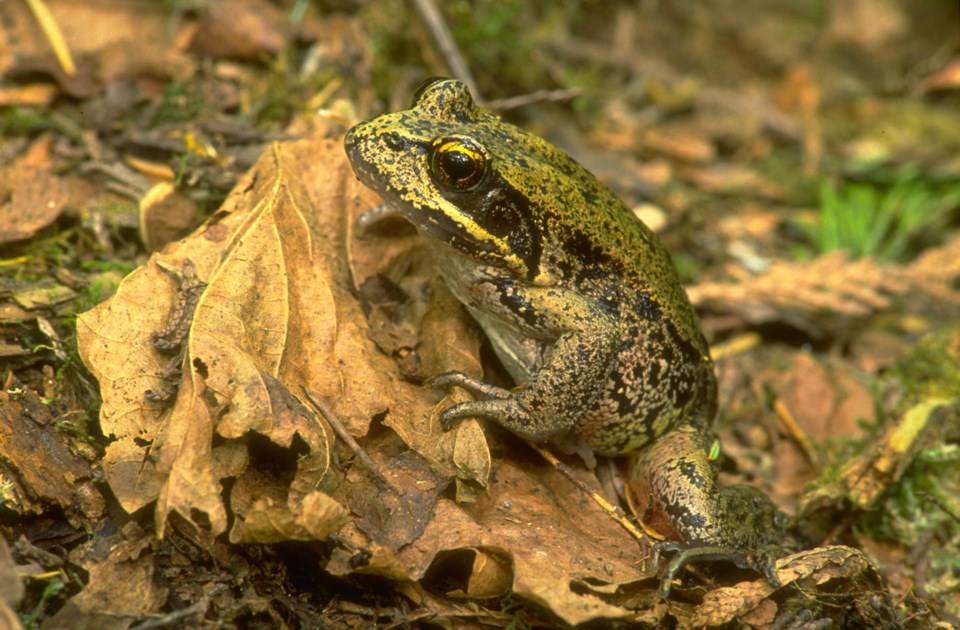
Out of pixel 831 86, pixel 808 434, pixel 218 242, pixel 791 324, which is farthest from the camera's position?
pixel 831 86

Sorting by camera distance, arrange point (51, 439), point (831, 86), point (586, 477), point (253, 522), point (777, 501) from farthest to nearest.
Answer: point (831, 86) → point (777, 501) → point (586, 477) → point (51, 439) → point (253, 522)

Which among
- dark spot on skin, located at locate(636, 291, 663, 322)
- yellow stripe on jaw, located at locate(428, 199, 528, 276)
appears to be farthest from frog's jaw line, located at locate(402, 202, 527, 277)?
dark spot on skin, located at locate(636, 291, 663, 322)

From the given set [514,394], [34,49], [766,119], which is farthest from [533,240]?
[766,119]

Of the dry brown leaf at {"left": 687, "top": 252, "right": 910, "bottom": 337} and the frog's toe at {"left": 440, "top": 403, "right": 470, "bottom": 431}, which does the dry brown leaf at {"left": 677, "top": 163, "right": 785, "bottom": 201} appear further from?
the frog's toe at {"left": 440, "top": 403, "right": 470, "bottom": 431}

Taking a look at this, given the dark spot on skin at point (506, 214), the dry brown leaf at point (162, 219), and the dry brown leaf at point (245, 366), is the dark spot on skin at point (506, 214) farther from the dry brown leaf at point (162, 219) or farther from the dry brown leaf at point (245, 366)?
the dry brown leaf at point (162, 219)

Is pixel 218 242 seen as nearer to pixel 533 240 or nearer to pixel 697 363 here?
pixel 533 240

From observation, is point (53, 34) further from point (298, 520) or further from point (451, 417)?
point (298, 520)
